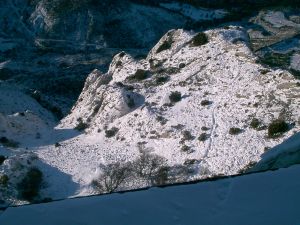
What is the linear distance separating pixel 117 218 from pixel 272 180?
9.37 ft

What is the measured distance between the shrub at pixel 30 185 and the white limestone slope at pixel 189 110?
1803mm

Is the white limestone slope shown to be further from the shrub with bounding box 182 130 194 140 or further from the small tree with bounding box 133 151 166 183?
the small tree with bounding box 133 151 166 183

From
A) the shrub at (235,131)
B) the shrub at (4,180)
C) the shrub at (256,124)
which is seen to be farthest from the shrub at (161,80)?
the shrub at (4,180)

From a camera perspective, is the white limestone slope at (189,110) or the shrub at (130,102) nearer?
the white limestone slope at (189,110)

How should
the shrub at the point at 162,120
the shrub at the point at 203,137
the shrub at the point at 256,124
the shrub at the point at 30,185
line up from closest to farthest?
the shrub at the point at 30,185
the shrub at the point at 256,124
the shrub at the point at 203,137
the shrub at the point at 162,120

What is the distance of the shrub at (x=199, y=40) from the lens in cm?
4228

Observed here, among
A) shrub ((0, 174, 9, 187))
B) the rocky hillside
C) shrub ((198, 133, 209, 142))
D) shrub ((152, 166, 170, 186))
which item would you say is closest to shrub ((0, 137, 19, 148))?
the rocky hillside

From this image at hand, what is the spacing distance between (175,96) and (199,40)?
8.67 metres

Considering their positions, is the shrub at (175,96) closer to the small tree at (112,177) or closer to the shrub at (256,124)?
the shrub at (256,124)

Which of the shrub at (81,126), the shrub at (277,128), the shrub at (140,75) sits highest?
the shrub at (277,128)

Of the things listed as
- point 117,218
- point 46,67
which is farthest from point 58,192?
point 46,67

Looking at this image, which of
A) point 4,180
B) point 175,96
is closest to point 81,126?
point 175,96

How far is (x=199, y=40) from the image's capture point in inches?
1679

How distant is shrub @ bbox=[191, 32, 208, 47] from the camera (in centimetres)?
4228
